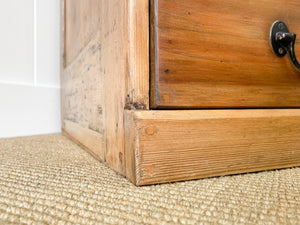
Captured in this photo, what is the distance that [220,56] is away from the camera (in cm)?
43

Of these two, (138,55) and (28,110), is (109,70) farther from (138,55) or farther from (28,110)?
(28,110)

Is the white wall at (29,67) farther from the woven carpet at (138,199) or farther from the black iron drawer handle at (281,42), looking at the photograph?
the black iron drawer handle at (281,42)

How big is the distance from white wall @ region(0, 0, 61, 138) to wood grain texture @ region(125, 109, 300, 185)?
92 centimetres

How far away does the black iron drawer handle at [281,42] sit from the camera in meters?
0.47

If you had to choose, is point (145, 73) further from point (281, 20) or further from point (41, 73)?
point (41, 73)

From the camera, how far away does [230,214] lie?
0.27 m

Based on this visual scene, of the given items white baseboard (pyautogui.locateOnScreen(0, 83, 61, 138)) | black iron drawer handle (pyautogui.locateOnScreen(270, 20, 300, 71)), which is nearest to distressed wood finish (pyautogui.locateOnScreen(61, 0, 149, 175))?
black iron drawer handle (pyautogui.locateOnScreen(270, 20, 300, 71))

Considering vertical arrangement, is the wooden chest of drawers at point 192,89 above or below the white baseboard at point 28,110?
above

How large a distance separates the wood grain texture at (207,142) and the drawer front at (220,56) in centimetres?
3

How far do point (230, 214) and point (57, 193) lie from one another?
0.23 meters

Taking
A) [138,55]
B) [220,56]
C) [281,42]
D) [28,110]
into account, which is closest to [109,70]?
[138,55]

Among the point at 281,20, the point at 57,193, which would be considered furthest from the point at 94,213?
the point at 281,20

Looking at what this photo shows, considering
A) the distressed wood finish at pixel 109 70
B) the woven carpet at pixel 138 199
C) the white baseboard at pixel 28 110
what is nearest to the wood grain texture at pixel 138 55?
the distressed wood finish at pixel 109 70

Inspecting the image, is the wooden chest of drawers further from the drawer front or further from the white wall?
the white wall
